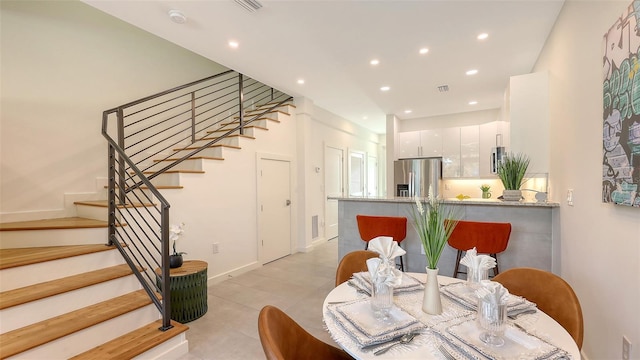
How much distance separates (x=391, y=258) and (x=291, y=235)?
153 inches

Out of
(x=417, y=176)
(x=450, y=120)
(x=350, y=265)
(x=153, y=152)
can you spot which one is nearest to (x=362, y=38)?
(x=350, y=265)

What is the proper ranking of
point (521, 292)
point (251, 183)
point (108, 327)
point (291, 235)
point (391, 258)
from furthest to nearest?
1. point (291, 235)
2. point (251, 183)
3. point (108, 327)
4. point (521, 292)
5. point (391, 258)

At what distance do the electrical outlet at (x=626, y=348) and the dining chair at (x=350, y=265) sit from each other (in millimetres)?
1335

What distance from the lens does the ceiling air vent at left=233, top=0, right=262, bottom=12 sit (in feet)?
7.61

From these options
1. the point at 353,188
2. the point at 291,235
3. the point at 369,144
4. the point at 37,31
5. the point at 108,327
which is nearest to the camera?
the point at 108,327

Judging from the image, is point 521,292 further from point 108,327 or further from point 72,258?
point 72,258

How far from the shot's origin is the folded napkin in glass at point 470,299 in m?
1.22

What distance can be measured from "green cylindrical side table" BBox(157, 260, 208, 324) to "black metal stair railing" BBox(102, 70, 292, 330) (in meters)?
0.14

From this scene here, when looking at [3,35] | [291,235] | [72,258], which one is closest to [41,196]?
[72,258]

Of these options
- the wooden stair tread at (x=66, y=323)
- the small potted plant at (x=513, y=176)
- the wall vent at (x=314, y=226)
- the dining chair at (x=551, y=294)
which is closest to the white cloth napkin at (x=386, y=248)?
the dining chair at (x=551, y=294)

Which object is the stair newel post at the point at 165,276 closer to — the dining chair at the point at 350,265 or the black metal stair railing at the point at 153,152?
the black metal stair railing at the point at 153,152

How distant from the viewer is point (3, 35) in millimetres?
2758

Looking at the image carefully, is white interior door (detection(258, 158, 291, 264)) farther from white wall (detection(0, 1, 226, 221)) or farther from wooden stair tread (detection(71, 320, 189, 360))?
wooden stair tread (detection(71, 320, 189, 360))

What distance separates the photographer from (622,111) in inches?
53.0
